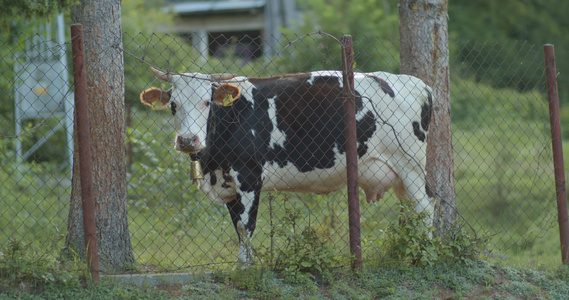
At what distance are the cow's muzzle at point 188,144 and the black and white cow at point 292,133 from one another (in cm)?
1

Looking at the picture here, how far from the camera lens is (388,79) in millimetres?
5773

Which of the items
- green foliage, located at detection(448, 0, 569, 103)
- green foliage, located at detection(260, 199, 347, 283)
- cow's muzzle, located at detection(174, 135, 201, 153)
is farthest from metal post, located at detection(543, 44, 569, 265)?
green foliage, located at detection(448, 0, 569, 103)

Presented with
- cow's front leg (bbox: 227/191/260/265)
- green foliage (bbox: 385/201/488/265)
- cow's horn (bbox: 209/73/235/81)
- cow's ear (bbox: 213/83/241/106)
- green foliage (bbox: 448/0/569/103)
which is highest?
green foliage (bbox: 448/0/569/103)

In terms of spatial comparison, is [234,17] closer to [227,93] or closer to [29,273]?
[227,93]

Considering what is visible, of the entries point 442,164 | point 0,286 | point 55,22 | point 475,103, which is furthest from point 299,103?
point 475,103

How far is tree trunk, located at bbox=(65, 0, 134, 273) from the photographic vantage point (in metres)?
4.73

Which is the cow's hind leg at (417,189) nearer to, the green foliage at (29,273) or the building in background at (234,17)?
the green foliage at (29,273)

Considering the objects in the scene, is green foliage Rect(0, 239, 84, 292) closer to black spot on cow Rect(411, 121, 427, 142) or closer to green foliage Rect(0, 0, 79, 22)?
green foliage Rect(0, 0, 79, 22)

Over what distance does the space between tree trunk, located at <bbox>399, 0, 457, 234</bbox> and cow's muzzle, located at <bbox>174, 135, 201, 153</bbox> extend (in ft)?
7.62

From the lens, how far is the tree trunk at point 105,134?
15.5 feet

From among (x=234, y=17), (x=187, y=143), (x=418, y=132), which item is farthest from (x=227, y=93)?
(x=234, y=17)

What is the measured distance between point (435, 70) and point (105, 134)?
10.5 ft

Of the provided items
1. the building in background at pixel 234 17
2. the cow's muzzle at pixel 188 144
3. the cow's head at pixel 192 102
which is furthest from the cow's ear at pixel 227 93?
the building in background at pixel 234 17

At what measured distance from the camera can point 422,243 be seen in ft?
17.1
